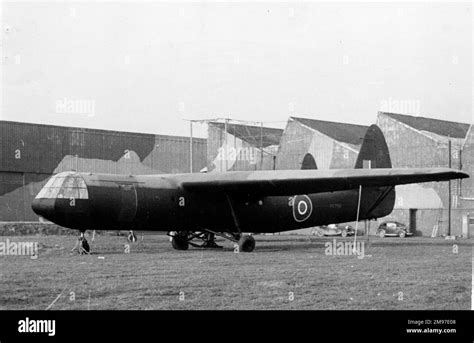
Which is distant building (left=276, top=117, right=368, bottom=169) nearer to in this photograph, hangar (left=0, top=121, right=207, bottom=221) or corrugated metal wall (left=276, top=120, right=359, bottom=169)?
corrugated metal wall (left=276, top=120, right=359, bottom=169)

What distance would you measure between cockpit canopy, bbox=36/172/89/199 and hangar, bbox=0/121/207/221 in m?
29.9

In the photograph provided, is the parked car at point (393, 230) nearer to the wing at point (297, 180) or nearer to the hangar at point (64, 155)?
the hangar at point (64, 155)

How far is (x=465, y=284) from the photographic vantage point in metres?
14.0

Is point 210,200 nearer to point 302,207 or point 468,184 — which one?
point 302,207

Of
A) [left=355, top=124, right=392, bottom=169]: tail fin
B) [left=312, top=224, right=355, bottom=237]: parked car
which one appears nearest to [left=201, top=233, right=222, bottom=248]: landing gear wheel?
[left=355, top=124, right=392, bottom=169]: tail fin

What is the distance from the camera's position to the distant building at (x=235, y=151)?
60.8 meters

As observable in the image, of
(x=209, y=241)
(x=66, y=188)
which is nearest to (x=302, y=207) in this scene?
(x=209, y=241)

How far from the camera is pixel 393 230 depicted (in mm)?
51344

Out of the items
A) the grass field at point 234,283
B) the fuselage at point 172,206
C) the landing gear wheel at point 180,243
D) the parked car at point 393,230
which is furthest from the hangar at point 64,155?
the grass field at point 234,283

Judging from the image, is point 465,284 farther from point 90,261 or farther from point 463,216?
point 463,216

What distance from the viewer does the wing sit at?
907 inches

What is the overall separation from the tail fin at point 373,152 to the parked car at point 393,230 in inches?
841

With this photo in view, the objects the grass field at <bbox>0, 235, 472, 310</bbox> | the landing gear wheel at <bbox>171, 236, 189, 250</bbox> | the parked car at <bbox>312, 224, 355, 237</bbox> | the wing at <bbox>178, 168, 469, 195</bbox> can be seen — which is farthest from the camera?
the parked car at <bbox>312, 224, 355, 237</bbox>
